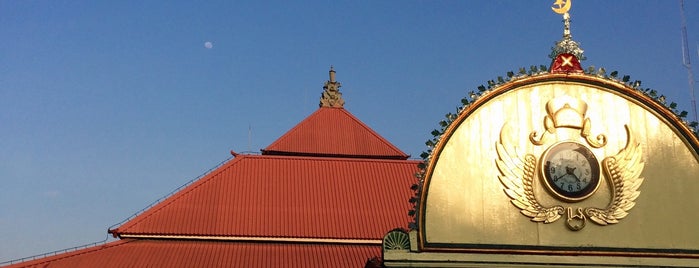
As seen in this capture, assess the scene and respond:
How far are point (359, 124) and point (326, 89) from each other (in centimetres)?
208

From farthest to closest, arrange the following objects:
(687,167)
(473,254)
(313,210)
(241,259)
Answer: (313,210) < (241,259) < (687,167) < (473,254)

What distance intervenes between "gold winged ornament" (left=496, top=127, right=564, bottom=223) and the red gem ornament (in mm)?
1684

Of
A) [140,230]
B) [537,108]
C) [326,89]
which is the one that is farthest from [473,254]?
[326,89]

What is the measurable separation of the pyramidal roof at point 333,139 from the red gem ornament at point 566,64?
42.1 ft

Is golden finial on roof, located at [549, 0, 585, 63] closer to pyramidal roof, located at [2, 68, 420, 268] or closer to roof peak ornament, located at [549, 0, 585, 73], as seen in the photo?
roof peak ornament, located at [549, 0, 585, 73]

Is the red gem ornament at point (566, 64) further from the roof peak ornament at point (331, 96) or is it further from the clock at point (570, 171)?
the roof peak ornament at point (331, 96)

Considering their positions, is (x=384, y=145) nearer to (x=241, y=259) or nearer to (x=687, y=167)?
(x=241, y=259)

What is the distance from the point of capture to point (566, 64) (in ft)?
45.0

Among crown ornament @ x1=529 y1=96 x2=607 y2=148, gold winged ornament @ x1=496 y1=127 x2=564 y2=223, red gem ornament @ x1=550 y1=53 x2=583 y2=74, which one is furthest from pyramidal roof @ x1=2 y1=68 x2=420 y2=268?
red gem ornament @ x1=550 y1=53 x2=583 y2=74

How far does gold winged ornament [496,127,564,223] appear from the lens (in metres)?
13.1

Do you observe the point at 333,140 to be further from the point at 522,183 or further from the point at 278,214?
the point at 522,183

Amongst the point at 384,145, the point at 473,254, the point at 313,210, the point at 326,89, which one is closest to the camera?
the point at 473,254

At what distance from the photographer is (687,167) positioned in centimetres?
1370

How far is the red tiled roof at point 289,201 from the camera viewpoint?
846 inches
